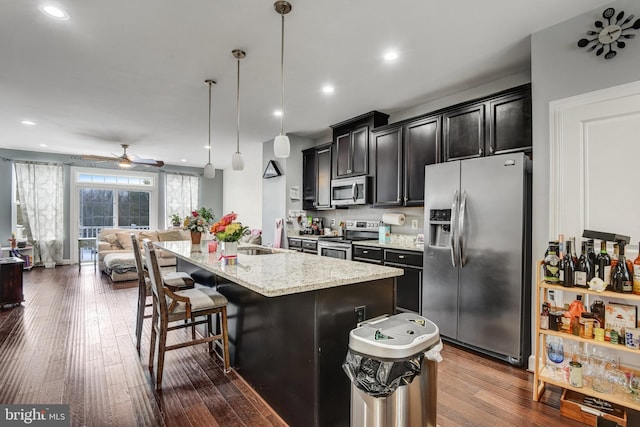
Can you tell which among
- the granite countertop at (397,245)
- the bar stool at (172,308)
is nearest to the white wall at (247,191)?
the granite countertop at (397,245)

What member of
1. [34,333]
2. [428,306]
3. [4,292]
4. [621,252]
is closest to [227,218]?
[428,306]

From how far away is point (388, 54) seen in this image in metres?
2.70

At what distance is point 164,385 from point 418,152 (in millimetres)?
3260

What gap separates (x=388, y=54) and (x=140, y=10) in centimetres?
192

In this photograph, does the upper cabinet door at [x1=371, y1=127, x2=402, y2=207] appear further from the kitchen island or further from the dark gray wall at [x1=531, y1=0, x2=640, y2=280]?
the kitchen island

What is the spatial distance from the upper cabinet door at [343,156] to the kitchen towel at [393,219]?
0.86 meters

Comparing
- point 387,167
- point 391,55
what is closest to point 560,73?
point 391,55

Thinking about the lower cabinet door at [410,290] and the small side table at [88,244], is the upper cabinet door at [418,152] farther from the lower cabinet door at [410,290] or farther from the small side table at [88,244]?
the small side table at [88,244]

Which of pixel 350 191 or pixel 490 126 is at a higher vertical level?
pixel 490 126

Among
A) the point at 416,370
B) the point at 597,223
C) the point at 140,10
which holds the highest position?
the point at 140,10

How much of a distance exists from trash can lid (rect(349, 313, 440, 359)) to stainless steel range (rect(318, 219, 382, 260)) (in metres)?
2.55

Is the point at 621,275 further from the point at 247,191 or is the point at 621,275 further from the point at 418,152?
the point at 247,191

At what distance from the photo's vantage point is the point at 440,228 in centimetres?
302

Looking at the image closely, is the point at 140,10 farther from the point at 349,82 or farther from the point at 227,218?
the point at 349,82
